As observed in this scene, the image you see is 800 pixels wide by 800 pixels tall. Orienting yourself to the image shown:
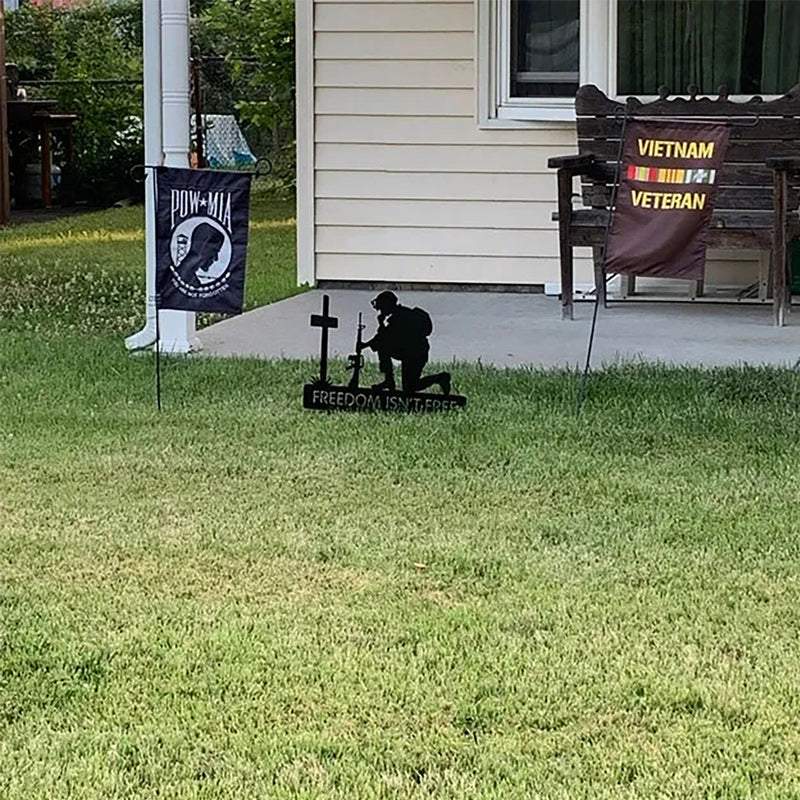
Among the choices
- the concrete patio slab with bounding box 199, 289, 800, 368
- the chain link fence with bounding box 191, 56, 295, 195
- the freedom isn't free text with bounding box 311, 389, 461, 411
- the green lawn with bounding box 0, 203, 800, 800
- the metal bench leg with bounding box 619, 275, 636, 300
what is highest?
the chain link fence with bounding box 191, 56, 295, 195

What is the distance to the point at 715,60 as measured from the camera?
872cm

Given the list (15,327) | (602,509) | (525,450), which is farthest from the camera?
(15,327)

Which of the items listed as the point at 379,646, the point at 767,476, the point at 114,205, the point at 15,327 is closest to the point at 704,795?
the point at 379,646

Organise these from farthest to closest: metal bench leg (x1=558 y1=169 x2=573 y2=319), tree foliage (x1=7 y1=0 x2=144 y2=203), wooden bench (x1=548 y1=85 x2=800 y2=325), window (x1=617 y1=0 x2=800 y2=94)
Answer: tree foliage (x1=7 y1=0 x2=144 y2=203) → window (x1=617 y1=0 x2=800 y2=94) → metal bench leg (x1=558 y1=169 x2=573 y2=319) → wooden bench (x1=548 y1=85 x2=800 y2=325)

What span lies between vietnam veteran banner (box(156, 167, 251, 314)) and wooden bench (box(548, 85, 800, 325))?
2.26 metres

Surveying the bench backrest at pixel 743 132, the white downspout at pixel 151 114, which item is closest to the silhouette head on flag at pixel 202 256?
the white downspout at pixel 151 114

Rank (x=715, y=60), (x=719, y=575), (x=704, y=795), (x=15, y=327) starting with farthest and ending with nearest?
(x=715, y=60) → (x=15, y=327) → (x=719, y=575) → (x=704, y=795)

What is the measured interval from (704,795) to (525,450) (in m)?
2.41

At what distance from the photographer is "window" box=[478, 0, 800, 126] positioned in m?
8.64

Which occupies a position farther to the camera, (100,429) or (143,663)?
(100,429)

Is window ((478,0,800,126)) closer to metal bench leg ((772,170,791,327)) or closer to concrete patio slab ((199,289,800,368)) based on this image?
concrete patio slab ((199,289,800,368))

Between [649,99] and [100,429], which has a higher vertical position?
[649,99]

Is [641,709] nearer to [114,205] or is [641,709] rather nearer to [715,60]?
[715,60]

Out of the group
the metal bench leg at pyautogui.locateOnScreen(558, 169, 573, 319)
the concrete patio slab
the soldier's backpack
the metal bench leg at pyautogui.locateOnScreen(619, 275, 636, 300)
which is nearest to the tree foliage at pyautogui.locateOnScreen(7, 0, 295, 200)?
the concrete patio slab
